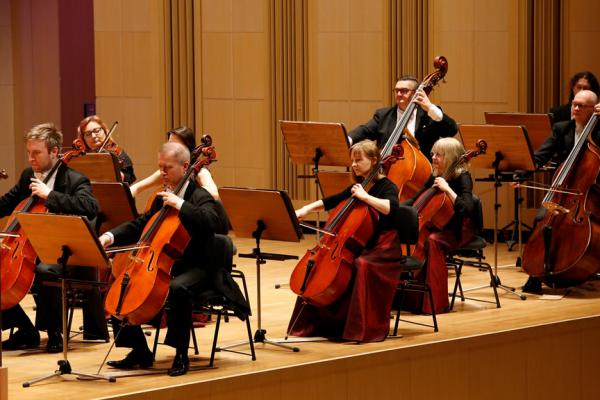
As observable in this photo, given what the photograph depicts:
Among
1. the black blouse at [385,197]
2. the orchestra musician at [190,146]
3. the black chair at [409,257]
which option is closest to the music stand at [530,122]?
the black chair at [409,257]

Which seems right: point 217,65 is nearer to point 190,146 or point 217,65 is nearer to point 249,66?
point 249,66

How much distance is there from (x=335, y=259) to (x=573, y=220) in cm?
173

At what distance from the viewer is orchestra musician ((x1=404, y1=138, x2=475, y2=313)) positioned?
6215 mm

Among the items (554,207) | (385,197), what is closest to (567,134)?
(554,207)

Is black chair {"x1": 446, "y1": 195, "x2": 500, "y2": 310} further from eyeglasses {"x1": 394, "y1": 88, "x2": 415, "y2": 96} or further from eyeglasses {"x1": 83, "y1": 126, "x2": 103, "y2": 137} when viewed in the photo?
eyeglasses {"x1": 83, "y1": 126, "x2": 103, "y2": 137}

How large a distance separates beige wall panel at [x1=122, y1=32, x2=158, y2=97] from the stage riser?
4.89 metres

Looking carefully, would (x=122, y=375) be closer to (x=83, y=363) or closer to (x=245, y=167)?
(x=83, y=363)

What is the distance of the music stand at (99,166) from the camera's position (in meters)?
6.28

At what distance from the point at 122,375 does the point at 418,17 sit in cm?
488

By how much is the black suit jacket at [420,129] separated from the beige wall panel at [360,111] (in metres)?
2.27

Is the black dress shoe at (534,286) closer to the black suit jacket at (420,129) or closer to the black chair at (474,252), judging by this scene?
the black chair at (474,252)

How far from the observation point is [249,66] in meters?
9.59

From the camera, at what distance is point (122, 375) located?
194 inches

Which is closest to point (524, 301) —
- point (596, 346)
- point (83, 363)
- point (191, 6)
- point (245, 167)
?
point (596, 346)
